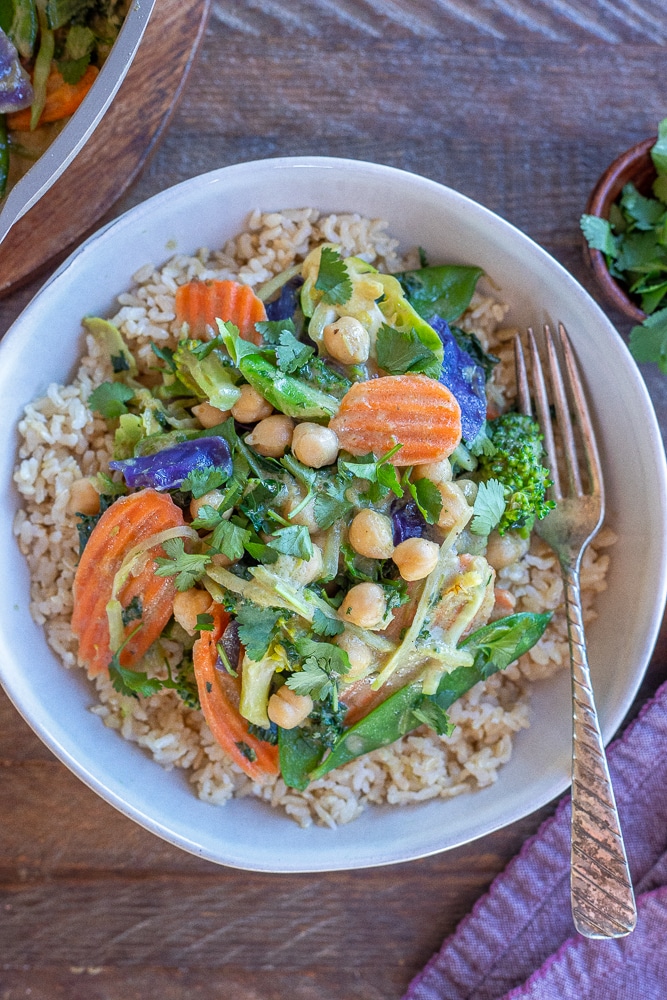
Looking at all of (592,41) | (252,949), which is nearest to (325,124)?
(592,41)

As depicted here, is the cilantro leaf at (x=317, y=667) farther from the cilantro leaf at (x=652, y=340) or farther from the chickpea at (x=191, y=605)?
the cilantro leaf at (x=652, y=340)

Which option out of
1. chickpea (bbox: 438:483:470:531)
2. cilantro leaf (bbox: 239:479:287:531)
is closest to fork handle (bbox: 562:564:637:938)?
chickpea (bbox: 438:483:470:531)

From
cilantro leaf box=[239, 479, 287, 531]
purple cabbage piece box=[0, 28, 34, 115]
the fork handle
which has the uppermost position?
purple cabbage piece box=[0, 28, 34, 115]

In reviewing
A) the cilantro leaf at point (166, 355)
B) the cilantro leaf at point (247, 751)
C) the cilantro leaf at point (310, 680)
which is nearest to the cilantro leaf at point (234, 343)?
the cilantro leaf at point (166, 355)

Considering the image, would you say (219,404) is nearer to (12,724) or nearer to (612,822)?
(12,724)

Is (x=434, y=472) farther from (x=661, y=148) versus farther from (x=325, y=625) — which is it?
(x=661, y=148)

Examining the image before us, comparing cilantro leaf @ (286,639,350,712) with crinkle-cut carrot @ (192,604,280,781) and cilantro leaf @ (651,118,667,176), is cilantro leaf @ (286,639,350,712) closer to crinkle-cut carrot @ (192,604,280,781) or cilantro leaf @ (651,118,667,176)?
crinkle-cut carrot @ (192,604,280,781)
